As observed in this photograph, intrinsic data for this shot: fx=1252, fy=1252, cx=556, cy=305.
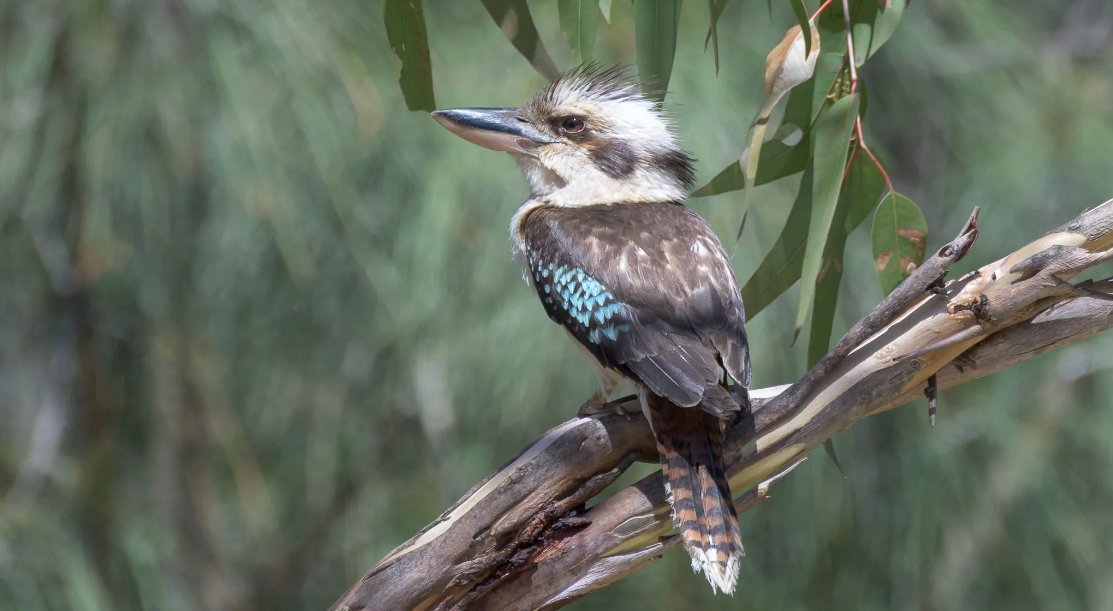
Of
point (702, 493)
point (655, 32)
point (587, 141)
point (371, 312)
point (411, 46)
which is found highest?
point (411, 46)

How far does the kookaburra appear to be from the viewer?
5.17ft

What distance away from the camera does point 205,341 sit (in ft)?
10.0

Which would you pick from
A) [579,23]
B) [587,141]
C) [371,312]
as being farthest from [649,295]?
[371,312]

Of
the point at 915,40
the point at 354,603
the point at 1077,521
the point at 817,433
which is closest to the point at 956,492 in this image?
the point at 1077,521

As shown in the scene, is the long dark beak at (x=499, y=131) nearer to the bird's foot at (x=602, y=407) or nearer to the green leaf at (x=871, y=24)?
the bird's foot at (x=602, y=407)

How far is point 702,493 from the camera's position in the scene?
1.57 m

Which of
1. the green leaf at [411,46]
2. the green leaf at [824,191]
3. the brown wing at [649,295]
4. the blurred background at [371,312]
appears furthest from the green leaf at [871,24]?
the blurred background at [371,312]

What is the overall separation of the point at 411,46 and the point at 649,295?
0.47 m

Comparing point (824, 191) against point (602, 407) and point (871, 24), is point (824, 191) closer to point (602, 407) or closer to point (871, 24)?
point (871, 24)

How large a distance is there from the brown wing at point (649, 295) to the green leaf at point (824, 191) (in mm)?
169

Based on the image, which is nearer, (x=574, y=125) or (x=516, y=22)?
(x=516, y=22)

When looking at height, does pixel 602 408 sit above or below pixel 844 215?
below

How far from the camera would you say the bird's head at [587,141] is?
212 centimetres

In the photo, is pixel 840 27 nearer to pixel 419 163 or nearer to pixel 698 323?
pixel 698 323
